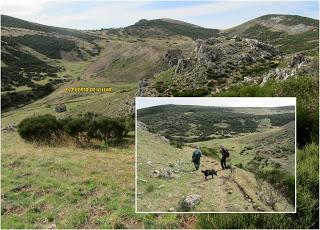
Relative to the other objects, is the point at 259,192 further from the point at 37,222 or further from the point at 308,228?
the point at 37,222

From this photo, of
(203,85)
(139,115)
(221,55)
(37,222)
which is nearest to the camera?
→ (139,115)

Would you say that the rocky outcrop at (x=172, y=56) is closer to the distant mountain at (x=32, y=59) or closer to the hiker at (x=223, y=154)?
the distant mountain at (x=32, y=59)

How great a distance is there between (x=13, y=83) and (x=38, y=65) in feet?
99.2

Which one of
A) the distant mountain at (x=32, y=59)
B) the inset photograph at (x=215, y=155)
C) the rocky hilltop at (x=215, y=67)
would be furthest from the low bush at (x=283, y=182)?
the distant mountain at (x=32, y=59)

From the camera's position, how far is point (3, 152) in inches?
537

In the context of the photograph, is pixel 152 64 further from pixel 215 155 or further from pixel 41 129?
pixel 215 155

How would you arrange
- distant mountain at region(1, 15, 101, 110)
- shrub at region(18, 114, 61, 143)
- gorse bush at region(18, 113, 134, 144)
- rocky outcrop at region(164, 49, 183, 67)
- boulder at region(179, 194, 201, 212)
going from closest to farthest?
1. boulder at region(179, 194, 201, 212)
2. gorse bush at region(18, 113, 134, 144)
3. shrub at region(18, 114, 61, 143)
4. rocky outcrop at region(164, 49, 183, 67)
5. distant mountain at region(1, 15, 101, 110)

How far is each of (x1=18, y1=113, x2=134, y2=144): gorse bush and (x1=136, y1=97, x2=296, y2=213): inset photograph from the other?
8631mm

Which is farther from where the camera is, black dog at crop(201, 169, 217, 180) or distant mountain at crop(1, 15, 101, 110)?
distant mountain at crop(1, 15, 101, 110)

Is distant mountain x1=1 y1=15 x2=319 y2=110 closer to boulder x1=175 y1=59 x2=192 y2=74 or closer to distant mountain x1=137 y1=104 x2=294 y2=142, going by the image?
boulder x1=175 y1=59 x2=192 y2=74

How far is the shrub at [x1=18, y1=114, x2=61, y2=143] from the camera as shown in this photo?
16.0 meters

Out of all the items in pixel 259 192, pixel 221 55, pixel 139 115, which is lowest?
pixel 259 192

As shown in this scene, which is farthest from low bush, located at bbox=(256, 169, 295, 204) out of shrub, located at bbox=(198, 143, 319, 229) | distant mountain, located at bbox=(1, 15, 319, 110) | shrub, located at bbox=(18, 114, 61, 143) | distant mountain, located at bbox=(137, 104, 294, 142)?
shrub, located at bbox=(18, 114, 61, 143)

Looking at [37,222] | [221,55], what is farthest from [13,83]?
[37,222]
